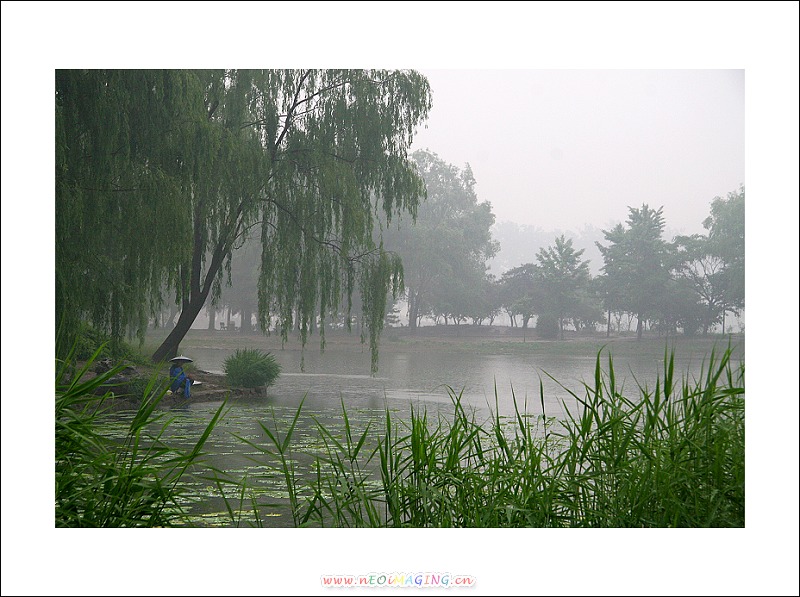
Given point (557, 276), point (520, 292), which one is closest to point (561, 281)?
point (557, 276)

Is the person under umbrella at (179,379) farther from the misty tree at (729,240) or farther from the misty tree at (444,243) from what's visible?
the misty tree at (729,240)

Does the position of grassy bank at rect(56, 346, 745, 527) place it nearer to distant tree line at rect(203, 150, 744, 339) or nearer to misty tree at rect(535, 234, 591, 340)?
distant tree line at rect(203, 150, 744, 339)

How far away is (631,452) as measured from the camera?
2354 millimetres

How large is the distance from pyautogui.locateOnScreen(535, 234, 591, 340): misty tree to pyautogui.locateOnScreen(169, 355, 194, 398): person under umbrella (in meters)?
1.66

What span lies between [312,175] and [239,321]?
0.91 m

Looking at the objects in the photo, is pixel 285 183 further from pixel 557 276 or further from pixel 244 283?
pixel 557 276

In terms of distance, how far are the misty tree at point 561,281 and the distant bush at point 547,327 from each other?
0.8 inches

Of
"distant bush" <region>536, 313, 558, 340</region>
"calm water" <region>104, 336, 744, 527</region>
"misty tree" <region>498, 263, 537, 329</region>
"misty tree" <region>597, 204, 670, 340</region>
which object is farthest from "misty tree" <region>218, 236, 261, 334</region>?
"misty tree" <region>597, 204, 670, 340</region>

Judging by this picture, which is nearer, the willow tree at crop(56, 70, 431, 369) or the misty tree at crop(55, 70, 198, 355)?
the misty tree at crop(55, 70, 198, 355)

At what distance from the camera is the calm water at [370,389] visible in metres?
3.01

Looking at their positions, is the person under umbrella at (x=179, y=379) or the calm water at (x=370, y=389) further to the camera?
the person under umbrella at (x=179, y=379)

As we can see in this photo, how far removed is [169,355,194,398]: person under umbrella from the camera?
129 inches

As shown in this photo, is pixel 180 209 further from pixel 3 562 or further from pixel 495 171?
pixel 3 562

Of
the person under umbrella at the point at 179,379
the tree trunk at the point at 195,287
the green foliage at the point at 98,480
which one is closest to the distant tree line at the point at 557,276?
the tree trunk at the point at 195,287
